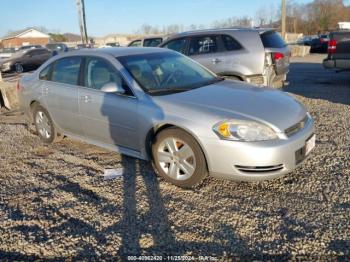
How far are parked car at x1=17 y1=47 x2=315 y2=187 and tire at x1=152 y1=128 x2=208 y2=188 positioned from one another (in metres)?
0.01

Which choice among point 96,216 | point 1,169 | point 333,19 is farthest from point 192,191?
point 333,19

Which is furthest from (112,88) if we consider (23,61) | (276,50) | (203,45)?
(23,61)

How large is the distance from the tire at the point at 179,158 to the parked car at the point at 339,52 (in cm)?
753

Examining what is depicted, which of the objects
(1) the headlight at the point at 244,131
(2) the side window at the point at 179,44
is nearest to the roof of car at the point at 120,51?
(1) the headlight at the point at 244,131

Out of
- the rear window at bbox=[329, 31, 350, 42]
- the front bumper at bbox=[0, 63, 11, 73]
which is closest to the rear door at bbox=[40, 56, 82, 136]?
the rear window at bbox=[329, 31, 350, 42]

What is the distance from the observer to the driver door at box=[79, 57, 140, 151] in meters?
4.13

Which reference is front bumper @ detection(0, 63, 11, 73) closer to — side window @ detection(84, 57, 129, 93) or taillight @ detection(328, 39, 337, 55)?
taillight @ detection(328, 39, 337, 55)

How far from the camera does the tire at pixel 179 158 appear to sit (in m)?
3.61

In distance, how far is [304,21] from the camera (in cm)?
7012

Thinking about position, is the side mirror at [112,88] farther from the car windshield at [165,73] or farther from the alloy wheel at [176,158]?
the alloy wheel at [176,158]

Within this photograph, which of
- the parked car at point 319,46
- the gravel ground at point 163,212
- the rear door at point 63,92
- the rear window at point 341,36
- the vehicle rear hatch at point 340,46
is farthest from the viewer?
the parked car at point 319,46

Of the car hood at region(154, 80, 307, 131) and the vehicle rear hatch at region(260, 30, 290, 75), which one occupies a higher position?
the vehicle rear hatch at region(260, 30, 290, 75)

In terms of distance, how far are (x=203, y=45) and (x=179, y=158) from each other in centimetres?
456

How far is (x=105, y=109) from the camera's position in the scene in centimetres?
435
